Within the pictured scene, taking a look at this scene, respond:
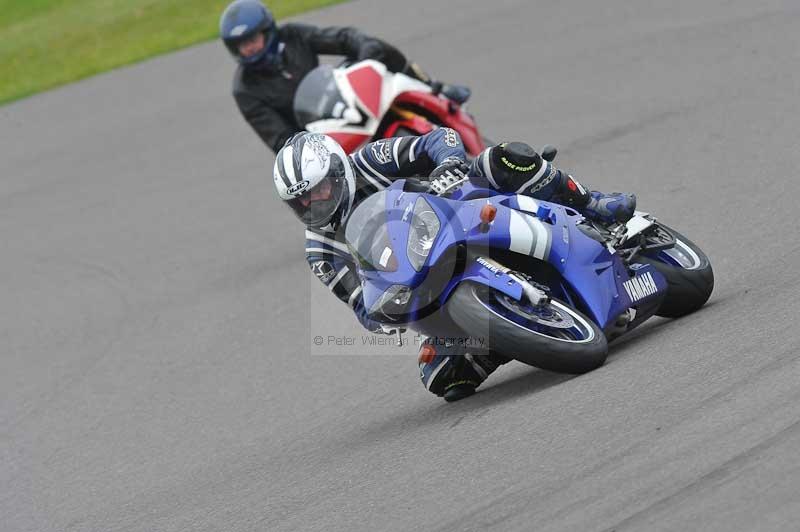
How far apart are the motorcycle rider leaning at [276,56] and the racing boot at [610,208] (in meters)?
3.43

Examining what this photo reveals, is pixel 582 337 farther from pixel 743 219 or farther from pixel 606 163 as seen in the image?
pixel 606 163

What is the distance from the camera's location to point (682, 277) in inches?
255

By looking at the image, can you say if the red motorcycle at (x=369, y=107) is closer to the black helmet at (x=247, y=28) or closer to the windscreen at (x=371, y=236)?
the black helmet at (x=247, y=28)

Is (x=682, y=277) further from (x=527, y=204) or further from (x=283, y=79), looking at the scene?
(x=283, y=79)

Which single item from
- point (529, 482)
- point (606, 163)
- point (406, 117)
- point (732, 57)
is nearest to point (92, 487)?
point (529, 482)

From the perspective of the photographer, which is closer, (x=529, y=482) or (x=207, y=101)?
(x=529, y=482)

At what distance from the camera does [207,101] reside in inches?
594

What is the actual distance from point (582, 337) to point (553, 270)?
422 millimetres

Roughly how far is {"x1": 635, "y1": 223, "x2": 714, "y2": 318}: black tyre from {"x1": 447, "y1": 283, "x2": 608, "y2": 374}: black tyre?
2.93 ft

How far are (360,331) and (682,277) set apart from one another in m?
2.61

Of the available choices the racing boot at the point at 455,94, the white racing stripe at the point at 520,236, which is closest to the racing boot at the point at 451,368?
the white racing stripe at the point at 520,236

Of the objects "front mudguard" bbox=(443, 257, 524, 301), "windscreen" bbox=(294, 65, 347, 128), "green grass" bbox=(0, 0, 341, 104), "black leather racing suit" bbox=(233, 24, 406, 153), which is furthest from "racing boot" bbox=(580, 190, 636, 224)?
"green grass" bbox=(0, 0, 341, 104)

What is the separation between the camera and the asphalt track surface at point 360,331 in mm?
4637

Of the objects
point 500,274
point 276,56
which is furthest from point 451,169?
point 276,56
